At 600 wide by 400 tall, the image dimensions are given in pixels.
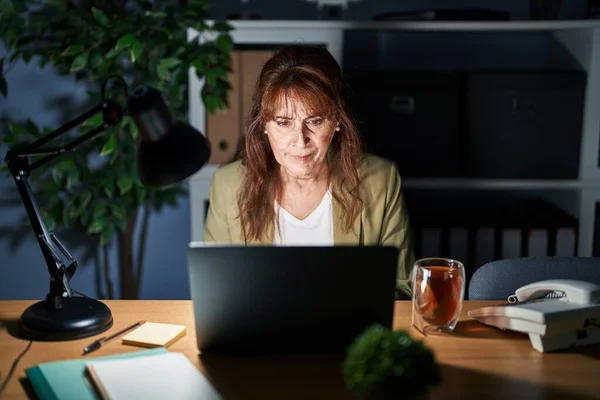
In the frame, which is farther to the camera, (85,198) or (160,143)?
(85,198)

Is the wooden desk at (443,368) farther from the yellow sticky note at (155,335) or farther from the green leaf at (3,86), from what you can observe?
the green leaf at (3,86)

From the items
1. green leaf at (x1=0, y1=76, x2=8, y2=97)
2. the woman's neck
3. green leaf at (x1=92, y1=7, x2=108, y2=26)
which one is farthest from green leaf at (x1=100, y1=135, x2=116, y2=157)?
the woman's neck

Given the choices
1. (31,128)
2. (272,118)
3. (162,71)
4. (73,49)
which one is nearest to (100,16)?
(73,49)

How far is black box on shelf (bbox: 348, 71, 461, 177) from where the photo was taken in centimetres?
228

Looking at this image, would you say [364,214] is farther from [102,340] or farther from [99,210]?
[99,210]

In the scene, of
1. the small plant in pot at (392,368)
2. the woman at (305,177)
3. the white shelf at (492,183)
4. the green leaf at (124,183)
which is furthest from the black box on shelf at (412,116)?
the small plant in pot at (392,368)

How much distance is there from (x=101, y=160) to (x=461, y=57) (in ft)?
4.48

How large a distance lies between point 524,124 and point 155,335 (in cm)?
150

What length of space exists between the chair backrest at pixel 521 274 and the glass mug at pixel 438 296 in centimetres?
30

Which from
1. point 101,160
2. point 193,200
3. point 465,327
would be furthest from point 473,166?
point 101,160

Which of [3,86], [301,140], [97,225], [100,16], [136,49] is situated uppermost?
[100,16]

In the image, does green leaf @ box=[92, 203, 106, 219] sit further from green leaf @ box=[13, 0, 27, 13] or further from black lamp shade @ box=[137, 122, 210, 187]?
black lamp shade @ box=[137, 122, 210, 187]

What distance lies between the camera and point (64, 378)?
1.05 metres

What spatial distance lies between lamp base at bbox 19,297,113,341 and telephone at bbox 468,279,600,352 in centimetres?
67
